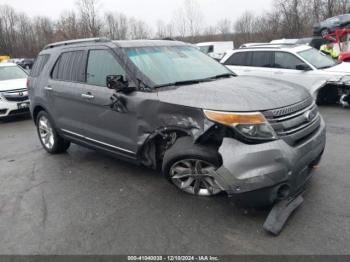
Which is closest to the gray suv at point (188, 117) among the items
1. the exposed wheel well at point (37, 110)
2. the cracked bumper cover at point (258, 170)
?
the cracked bumper cover at point (258, 170)

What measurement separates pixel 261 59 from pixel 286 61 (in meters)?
0.73

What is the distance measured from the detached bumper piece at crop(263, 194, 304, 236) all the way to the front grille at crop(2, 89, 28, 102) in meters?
8.31

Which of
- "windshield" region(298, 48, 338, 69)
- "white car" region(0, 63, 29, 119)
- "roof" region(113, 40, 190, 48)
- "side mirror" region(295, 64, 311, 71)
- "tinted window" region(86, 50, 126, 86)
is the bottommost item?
"white car" region(0, 63, 29, 119)

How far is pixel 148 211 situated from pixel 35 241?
115 cm

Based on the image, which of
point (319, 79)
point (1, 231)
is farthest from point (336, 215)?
point (319, 79)

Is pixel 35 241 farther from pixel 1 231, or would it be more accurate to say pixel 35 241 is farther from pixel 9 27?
pixel 9 27

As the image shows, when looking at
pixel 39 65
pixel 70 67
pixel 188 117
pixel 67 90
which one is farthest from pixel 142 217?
pixel 39 65

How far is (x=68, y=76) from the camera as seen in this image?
491cm

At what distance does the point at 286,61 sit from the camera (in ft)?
28.2

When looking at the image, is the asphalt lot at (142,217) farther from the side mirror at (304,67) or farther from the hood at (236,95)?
the side mirror at (304,67)

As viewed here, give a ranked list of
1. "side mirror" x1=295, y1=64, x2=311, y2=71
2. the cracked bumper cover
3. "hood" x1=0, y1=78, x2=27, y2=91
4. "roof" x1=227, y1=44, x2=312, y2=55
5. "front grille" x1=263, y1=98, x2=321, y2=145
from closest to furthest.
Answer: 1. the cracked bumper cover
2. "front grille" x1=263, y1=98, x2=321, y2=145
3. "side mirror" x1=295, y1=64, x2=311, y2=71
4. "roof" x1=227, y1=44, x2=312, y2=55
5. "hood" x1=0, y1=78, x2=27, y2=91

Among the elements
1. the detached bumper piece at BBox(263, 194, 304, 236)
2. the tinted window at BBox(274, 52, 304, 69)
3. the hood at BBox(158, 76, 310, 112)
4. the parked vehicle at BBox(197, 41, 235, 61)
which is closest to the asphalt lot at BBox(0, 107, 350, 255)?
the detached bumper piece at BBox(263, 194, 304, 236)

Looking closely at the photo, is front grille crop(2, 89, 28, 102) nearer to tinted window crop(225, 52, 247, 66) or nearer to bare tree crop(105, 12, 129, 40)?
tinted window crop(225, 52, 247, 66)

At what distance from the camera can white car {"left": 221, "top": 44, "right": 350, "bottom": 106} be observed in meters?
7.95
